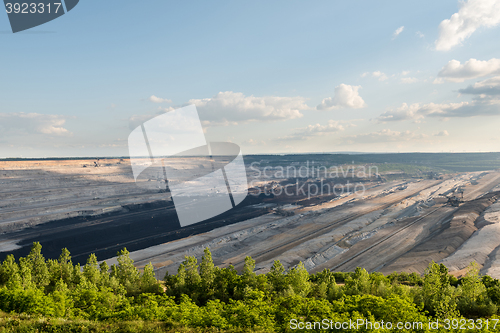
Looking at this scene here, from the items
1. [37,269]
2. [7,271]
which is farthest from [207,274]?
[7,271]

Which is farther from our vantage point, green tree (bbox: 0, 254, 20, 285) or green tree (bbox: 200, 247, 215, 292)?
green tree (bbox: 0, 254, 20, 285)

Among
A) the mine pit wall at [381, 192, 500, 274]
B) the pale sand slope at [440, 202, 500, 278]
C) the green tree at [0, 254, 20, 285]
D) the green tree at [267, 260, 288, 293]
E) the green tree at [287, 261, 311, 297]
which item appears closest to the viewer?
the green tree at [287, 261, 311, 297]

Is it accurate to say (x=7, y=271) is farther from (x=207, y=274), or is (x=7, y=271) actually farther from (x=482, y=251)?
(x=482, y=251)

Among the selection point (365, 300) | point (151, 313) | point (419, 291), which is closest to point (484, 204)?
point (419, 291)

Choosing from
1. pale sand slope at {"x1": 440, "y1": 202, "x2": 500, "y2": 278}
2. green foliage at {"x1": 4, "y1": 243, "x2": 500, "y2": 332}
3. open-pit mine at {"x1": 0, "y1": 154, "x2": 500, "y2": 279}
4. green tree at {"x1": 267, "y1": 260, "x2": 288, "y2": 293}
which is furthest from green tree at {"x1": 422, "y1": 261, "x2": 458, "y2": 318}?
pale sand slope at {"x1": 440, "y1": 202, "x2": 500, "y2": 278}

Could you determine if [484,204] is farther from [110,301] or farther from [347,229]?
[110,301]

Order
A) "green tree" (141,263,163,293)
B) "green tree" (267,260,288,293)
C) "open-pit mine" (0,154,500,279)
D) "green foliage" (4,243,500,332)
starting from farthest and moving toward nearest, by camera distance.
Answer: "open-pit mine" (0,154,500,279)
"green tree" (141,263,163,293)
"green tree" (267,260,288,293)
"green foliage" (4,243,500,332)

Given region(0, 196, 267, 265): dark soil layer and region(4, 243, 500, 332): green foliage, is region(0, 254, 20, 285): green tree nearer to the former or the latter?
region(4, 243, 500, 332): green foliage
